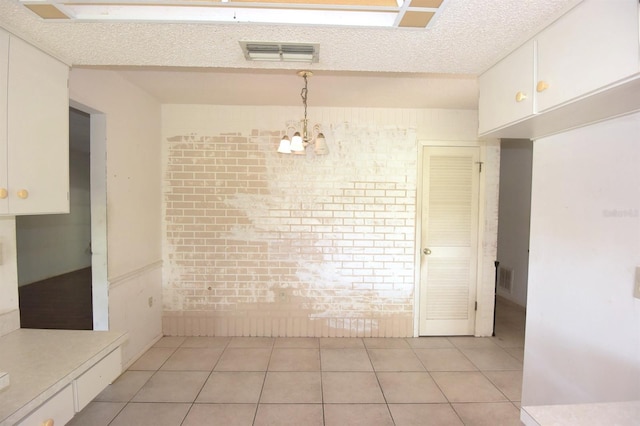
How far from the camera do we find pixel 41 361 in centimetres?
122

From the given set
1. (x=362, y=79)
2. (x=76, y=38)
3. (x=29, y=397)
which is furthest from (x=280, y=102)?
(x=29, y=397)

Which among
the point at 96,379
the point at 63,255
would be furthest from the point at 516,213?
the point at 63,255

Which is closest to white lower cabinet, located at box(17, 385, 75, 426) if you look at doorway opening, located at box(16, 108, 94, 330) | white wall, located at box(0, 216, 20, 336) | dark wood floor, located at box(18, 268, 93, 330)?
white wall, located at box(0, 216, 20, 336)

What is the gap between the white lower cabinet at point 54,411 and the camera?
100 cm

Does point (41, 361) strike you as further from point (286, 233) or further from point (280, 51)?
point (286, 233)

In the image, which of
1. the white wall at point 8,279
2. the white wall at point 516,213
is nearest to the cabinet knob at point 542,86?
the white wall at point 8,279

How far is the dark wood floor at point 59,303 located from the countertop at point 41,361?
200 cm

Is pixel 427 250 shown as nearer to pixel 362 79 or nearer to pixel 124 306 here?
pixel 362 79

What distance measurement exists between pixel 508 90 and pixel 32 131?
7.11 ft

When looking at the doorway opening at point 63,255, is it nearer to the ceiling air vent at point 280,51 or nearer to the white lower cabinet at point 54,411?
the white lower cabinet at point 54,411

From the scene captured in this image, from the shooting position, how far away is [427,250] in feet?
10.9

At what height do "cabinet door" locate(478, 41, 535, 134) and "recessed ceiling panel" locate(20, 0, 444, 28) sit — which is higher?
"recessed ceiling panel" locate(20, 0, 444, 28)

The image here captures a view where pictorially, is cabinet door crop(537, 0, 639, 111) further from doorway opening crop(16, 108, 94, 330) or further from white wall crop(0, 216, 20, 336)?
doorway opening crop(16, 108, 94, 330)

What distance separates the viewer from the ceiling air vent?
1.34 metres
